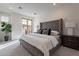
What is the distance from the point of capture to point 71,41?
4059mm

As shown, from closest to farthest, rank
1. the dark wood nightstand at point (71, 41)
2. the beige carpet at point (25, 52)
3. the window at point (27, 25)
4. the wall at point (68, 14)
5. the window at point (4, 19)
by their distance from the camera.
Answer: the beige carpet at point (25, 52) < the dark wood nightstand at point (71, 41) < the wall at point (68, 14) < the window at point (4, 19) < the window at point (27, 25)

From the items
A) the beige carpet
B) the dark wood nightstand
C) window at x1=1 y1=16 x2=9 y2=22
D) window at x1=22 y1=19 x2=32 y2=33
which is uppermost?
window at x1=1 y1=16 x2=9 y2=22

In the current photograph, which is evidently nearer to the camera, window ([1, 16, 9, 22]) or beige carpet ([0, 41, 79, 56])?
beige carpet ([0, 41, 79, 56])

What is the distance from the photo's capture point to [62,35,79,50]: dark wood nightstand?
3.81m

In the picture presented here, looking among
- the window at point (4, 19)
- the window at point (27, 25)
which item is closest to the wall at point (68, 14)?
the window at point (27, 25)

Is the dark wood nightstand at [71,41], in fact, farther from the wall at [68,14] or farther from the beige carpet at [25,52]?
the wall at [68,14]

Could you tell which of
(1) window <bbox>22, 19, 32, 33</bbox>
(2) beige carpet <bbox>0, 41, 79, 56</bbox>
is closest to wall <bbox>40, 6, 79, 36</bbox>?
(2) beige carpet <bbox>0, 41, 79, 56</bbox>

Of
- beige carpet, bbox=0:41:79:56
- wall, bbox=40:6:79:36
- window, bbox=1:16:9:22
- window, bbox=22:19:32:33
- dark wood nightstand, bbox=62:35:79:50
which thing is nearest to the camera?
beige carpet, bbox=0:41:79:56

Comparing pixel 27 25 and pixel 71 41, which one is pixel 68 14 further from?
pixel 27 25

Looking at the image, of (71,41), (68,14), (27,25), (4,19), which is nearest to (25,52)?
(71,41)

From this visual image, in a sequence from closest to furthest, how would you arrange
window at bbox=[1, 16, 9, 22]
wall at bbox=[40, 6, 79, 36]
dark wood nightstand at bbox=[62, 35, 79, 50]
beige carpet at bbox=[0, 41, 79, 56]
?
beige carpet at bbox=[0, 41, 79, 56] → dark wood nightstand at bbox=[62, 35, 79, 50] → wall at bbox=[40, 6, 79, 36] → window at bbox=[1, 16, 9, 22]

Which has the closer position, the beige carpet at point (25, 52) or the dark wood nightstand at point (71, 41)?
the beige carpet at point (25, 52)

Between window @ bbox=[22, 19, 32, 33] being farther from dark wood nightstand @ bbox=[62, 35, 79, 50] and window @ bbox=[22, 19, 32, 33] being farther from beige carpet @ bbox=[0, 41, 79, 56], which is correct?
dark wood nightstand @ bbox=[62, 35, 79, 50]

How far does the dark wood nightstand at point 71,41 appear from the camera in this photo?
3.81 m
